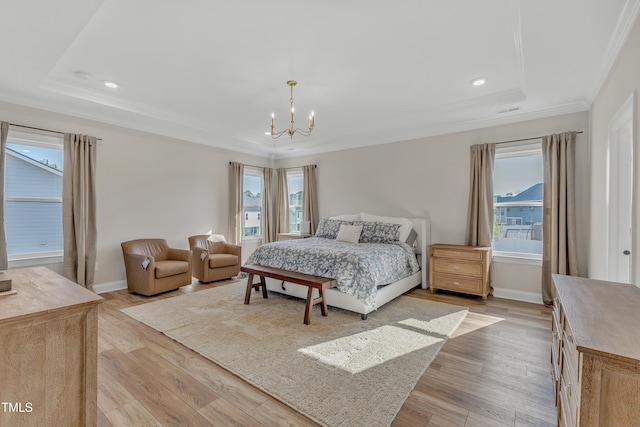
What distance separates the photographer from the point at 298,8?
2145 mm

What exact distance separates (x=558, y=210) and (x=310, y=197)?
13.7 feet

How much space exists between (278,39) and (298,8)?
17.2 inches

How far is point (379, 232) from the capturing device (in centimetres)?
485

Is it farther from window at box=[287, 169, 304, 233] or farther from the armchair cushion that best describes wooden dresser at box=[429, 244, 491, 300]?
the armchair cushion

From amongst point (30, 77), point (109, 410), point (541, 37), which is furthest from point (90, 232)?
point (541, 37)

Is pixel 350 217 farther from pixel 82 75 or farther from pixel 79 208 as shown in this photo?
pixel 82 75

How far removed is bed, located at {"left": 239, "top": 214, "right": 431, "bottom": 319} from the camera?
11.3ft

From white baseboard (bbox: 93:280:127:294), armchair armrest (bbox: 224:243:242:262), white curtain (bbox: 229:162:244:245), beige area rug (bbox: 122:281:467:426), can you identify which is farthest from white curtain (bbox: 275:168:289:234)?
white baseboard (bbox: 93:280:127:294)

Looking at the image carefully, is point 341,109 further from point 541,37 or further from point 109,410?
point 109,410

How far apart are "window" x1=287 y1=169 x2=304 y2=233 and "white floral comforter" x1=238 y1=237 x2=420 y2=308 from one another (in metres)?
2.47

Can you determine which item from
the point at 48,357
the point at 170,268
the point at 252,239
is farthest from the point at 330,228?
the point at 48,357

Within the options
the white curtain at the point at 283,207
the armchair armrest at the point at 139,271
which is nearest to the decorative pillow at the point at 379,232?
the white curtain at the point at 283,207

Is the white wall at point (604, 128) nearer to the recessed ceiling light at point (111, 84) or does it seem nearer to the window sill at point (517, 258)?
the window sill at point (517, 258)

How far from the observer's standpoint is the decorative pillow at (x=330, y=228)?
5.36 meters
